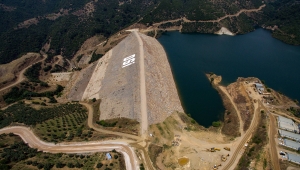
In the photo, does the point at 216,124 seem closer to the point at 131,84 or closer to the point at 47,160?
the point at 131,84

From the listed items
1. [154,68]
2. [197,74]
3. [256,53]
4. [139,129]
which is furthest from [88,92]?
[256,53]

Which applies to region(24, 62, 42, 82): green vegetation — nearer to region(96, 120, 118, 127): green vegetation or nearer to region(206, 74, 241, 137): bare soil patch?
region(96, 120, 118, 127): green vegetation

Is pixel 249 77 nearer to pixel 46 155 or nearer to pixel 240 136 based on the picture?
pixel 240 136

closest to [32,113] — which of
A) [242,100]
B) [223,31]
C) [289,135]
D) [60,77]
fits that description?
[60,77]

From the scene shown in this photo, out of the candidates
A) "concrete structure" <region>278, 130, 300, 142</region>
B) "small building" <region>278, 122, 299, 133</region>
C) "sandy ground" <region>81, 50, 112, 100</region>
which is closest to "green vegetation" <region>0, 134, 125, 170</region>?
"sandy ground" <region>81, 50, 112, 100</region>

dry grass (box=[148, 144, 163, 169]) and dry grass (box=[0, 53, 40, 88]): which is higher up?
dry grass (box=[0, 53, 40, 88])

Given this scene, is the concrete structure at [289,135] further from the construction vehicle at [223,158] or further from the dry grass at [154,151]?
the dry grass at [154,151]

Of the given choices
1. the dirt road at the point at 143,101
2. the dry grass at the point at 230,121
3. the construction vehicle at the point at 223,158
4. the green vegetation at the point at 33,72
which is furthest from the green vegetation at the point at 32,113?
the dry grass at the point at 230,121
